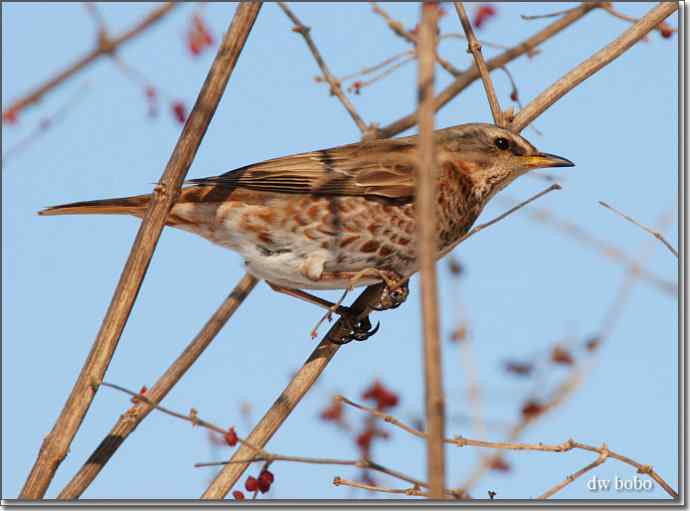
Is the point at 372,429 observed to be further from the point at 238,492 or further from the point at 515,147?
the point at 515,147

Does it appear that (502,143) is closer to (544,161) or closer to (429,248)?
(544,161)

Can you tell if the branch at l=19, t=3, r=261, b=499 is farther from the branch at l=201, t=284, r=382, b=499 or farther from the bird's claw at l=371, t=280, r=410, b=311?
the bird's claw at l=371, t=280, r=410, b=311

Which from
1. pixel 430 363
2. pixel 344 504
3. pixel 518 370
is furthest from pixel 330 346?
pixel 430 363

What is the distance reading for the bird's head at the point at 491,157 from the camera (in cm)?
677

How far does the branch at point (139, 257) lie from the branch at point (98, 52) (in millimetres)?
628

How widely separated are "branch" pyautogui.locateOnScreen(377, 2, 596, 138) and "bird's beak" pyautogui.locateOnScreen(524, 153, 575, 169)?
27.2 inches

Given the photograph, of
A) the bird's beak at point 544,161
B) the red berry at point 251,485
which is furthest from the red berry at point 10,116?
the bird's beak at point 544,161

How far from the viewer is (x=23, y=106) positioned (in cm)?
340

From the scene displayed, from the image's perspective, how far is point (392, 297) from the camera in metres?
6.07

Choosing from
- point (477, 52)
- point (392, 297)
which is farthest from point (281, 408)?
point (477, 52)

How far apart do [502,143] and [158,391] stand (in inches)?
119

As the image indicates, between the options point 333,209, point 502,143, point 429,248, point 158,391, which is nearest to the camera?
point 429,248

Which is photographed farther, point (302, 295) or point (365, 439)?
point (302, 295)

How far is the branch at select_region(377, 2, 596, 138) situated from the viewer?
6.62 meters
